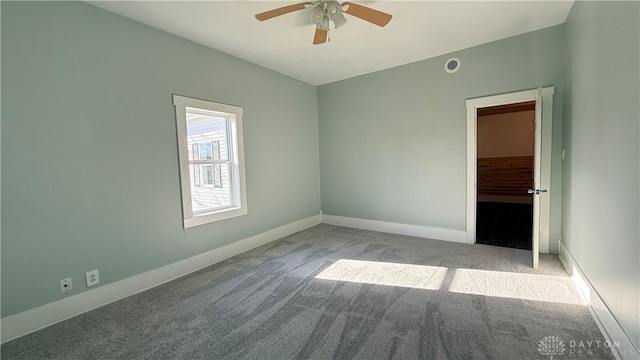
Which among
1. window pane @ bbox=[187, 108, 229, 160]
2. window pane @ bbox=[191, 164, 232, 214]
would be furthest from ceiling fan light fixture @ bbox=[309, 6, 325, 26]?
window pane @ bbox=[191, 164, 232, 214]

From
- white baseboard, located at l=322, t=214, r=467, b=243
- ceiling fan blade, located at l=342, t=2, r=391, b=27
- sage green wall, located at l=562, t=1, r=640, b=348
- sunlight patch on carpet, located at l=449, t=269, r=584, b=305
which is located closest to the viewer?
sage green wall, located at l=562, t=1, r=640, b=348

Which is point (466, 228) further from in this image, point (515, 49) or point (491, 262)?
point (515, 49)

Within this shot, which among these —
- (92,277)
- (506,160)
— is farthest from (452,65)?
(92,277)

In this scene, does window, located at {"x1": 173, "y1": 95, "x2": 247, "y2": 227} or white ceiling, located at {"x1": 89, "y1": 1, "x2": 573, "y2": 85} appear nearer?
white ceiling, located at {"x1": 89, "y1": 1, "x2": 573, "y2": 85}

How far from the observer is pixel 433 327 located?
1.89 meters

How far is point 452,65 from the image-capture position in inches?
142

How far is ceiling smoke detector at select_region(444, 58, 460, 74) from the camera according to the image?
356 cm

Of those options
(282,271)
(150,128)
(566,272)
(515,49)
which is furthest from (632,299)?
(150,128)

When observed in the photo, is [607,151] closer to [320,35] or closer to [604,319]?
[604,319]

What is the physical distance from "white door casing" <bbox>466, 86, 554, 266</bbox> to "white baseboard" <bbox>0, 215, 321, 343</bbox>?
10.4 ft

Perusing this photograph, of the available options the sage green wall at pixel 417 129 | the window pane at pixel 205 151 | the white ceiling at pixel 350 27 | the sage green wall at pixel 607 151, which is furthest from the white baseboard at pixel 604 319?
the window pane at pixel 205 151

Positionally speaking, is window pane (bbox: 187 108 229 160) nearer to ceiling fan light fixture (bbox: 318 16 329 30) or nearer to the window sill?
the window sill

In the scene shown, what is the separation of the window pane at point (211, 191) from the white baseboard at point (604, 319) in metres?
3.69

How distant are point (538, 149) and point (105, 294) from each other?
439 centimetres
